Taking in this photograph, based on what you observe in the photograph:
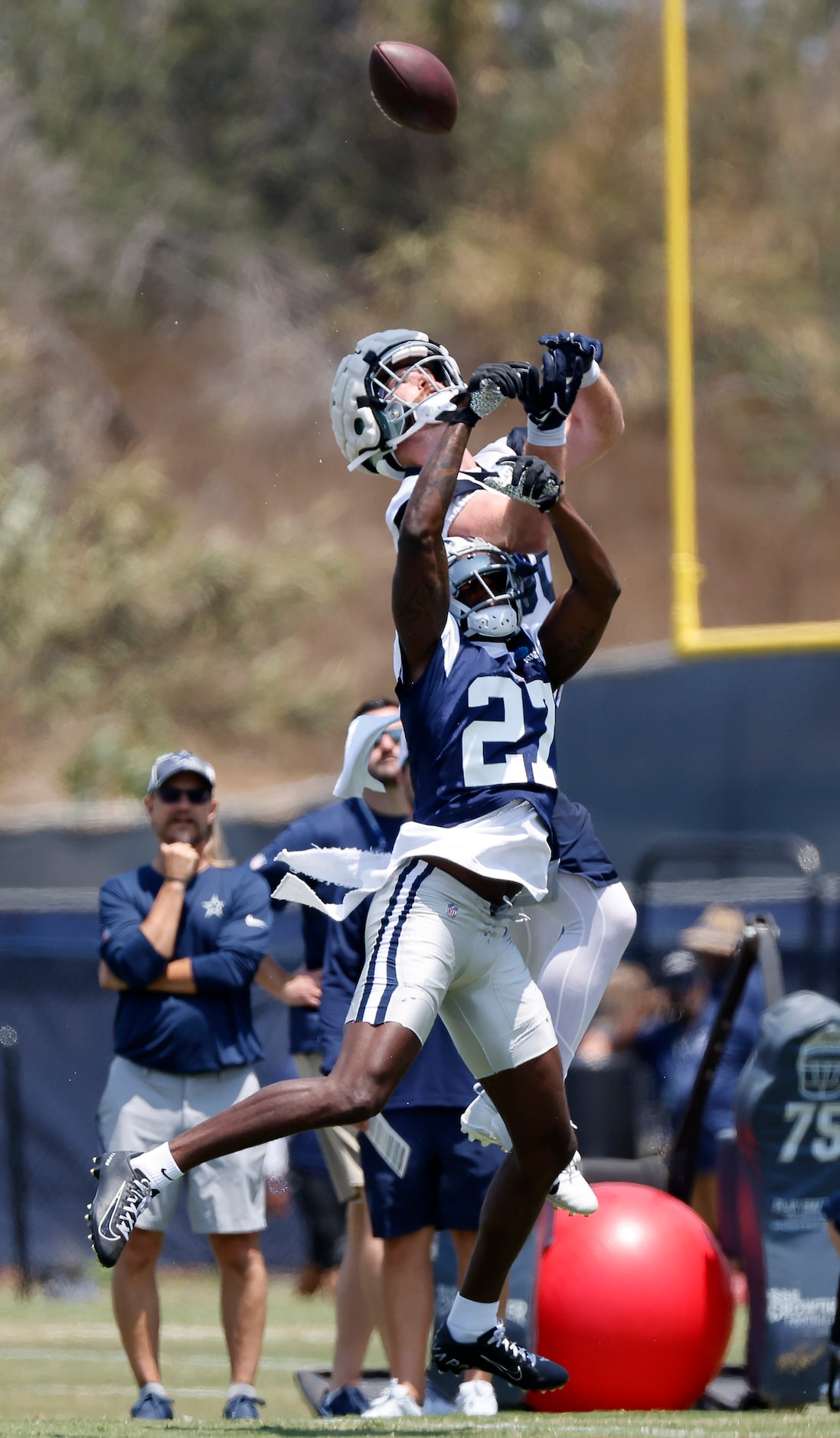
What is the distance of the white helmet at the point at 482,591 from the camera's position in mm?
4258

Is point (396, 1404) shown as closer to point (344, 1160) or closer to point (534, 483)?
point (344, 1160)

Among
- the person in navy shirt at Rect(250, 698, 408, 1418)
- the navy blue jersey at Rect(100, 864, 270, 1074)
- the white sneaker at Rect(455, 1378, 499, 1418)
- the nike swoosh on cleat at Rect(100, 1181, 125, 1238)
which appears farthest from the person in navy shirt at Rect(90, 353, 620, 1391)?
the navy blue jersey at Rect(100, 864, 270, 1074)

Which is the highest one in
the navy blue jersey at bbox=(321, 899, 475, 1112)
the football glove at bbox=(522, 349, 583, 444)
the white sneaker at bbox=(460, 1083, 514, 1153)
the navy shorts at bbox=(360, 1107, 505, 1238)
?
the football glove at bbox=(522, 349, 583, 444)

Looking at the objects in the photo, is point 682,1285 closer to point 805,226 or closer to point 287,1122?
point 287,1122

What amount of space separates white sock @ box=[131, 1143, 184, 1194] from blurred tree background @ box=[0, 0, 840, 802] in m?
16.9

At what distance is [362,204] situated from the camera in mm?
25344

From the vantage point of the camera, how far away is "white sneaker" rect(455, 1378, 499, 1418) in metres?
5.18

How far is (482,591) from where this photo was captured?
4.28 m

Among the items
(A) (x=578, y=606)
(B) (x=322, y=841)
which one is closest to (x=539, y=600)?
(A) (x=578, y=606)

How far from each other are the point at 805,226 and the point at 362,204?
6.01 m

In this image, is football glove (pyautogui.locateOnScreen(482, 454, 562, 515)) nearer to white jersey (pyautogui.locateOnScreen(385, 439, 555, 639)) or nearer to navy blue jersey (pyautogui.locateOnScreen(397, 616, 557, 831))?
white jersey (pyautogui.locateOnScreen(385, 439, 555, 639))

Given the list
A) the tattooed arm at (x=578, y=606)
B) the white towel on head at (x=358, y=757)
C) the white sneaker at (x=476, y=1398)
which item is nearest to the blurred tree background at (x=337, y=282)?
the white sneaker at (x=476, y=1398)

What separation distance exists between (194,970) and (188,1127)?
51 cm

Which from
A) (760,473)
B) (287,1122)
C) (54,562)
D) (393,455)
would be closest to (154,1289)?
(287,1122)
